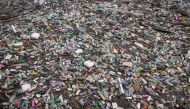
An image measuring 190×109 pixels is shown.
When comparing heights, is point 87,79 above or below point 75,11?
below

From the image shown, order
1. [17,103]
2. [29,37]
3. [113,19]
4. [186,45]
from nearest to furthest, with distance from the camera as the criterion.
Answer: [17,103] → [29,37] → [186,45] → [113,19]

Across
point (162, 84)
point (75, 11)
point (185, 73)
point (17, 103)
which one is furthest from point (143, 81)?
point (75, 11)

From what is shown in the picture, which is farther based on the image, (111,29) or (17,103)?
(111,29)

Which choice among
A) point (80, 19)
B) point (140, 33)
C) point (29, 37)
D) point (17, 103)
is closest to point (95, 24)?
point (80, 19)

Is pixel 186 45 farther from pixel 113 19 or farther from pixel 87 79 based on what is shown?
pixel 87 79

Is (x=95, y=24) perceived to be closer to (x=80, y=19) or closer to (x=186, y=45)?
(x=80, y=19)

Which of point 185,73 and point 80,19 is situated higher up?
point 80,19

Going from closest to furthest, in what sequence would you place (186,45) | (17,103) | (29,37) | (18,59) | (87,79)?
(17,103) → (87,79) → (18,59) → (29,37) → (186,45)

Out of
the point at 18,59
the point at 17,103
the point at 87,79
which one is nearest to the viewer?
the point at 17,103

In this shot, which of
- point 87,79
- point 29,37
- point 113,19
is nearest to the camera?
point 87,79
